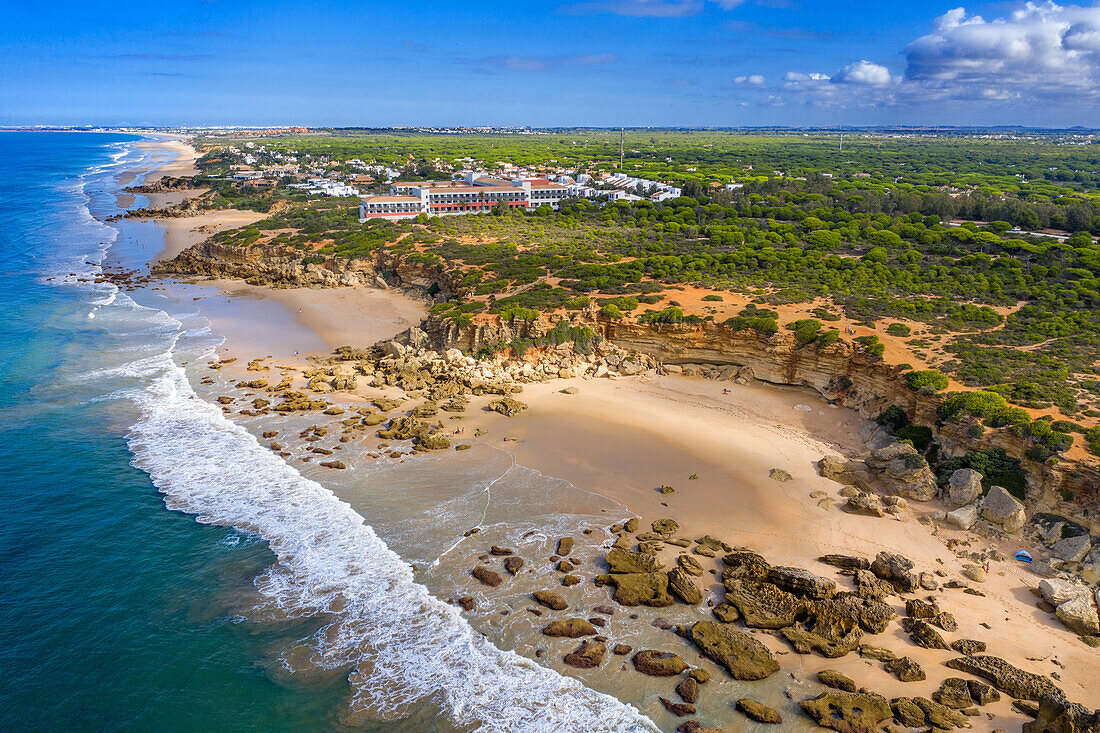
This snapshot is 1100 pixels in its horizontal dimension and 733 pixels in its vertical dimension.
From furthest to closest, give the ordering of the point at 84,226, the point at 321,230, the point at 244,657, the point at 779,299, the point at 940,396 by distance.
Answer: the point at 84,226
the point at 321,230
the point at 779,299
the point at 940,396
the point at 244,657

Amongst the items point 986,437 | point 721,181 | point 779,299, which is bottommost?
point 986,437

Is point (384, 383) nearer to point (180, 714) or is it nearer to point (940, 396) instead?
point (180, 714)

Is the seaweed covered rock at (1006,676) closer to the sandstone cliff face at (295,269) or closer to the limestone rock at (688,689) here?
the limestone rock at (688,689)

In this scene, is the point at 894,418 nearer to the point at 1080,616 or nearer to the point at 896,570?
the point at 896,570

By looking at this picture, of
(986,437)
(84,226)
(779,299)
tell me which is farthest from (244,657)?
(84,226)

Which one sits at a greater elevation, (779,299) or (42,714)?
(779,299)

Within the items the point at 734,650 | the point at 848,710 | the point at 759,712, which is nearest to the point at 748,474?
the point at 734,650

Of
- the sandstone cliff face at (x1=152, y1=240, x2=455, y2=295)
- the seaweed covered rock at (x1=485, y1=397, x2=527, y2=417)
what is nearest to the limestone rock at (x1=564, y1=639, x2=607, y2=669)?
the seaweed covered rock at (x1=485, y1=397, x2=527, y2=417)
